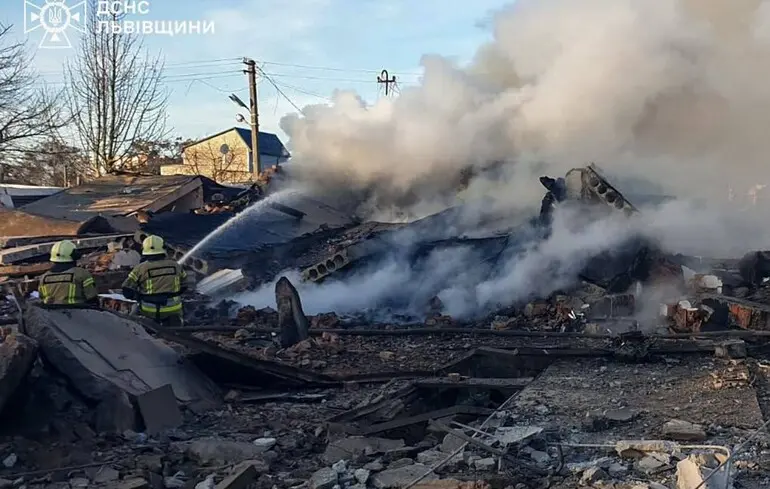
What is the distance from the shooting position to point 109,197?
17484 millimetres

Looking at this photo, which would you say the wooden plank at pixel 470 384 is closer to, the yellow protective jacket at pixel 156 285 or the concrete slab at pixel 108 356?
the concrete slab at pixel 108 356

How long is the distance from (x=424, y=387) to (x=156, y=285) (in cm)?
306

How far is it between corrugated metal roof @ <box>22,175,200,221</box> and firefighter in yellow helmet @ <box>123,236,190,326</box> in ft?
31.2

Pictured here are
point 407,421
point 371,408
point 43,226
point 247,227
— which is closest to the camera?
point 407,421

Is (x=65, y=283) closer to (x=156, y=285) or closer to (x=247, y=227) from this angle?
(x=156, y=285)

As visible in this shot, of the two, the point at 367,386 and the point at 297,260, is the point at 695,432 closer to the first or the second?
the point at 367,386

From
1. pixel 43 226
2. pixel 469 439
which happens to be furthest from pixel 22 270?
pixel 469 439

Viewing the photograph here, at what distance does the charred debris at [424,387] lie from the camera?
4.01 m

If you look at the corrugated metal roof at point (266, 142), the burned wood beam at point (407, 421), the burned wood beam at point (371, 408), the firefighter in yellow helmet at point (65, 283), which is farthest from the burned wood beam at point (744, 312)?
the corrugated metal roof at point (266, 142)

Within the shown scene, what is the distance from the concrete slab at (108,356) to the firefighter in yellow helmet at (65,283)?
1.12m

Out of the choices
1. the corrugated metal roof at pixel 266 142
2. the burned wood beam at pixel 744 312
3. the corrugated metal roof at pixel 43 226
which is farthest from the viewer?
the corrugated metal roof at pixel 266 142

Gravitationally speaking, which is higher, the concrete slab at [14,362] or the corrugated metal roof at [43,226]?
the corrugated metal roof at [43,226]

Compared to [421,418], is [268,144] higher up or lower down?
higher up

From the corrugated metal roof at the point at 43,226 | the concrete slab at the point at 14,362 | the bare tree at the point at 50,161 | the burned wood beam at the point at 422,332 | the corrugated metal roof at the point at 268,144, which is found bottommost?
the burned wood beam at the point at 422,332
